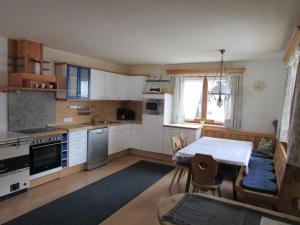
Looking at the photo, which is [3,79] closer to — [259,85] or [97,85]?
[97,85]

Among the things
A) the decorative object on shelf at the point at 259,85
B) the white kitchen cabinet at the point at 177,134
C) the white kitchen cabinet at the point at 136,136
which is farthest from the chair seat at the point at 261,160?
the white kitchen cabinet at the point at 136,136

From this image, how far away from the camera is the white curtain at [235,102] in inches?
188

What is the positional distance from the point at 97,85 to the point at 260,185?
363cm

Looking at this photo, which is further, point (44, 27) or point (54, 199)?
point (54, 199)

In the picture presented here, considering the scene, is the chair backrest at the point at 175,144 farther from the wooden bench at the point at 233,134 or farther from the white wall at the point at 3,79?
the white wall at the point at 3,79

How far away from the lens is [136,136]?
5562 millimetres

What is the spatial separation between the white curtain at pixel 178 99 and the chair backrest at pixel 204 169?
252 centimetres

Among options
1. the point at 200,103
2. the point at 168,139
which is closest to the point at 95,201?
the point at 168,139

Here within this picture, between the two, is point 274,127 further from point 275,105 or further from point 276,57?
point 276,57

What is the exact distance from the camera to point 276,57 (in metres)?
4.38

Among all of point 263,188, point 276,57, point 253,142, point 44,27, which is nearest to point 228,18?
point 263,188

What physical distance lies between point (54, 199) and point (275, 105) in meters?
4.37

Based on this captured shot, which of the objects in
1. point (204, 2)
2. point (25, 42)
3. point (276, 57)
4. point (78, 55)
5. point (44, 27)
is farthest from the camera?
point (78, 55)

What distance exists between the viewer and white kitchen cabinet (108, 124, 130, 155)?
4.97m
